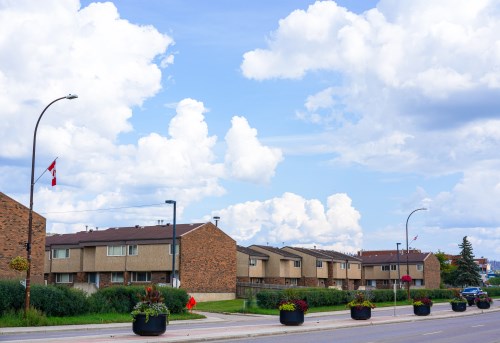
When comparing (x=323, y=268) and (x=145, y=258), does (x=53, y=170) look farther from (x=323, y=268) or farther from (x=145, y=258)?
(x=323, y=268)

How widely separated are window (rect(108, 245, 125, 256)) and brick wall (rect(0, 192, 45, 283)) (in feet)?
50.6

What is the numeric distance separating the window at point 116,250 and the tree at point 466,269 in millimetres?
64638

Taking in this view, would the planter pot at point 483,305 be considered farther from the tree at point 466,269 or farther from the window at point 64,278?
the tree at point 466,269

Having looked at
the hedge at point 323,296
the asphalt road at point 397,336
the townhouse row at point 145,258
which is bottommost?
the asphalt road at point 397,336

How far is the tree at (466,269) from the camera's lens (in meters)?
114

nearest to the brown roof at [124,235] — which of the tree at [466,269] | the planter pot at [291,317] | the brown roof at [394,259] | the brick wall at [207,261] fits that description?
the brick wall at [207,261]

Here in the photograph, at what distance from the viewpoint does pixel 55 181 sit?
33812mm

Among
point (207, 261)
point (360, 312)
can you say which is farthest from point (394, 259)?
point (360, 312)

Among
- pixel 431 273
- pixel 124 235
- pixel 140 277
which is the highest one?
pixel 124 235

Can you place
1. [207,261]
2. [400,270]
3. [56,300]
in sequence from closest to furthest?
1. [56,300]
2. [207,261]
3. [400,270]

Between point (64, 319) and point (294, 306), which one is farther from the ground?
point (294, 306)

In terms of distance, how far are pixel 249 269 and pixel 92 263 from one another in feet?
63.0

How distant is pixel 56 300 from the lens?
118ft

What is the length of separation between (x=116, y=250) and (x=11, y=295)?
38030mm
